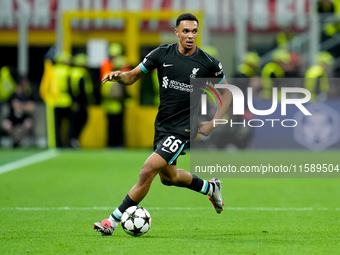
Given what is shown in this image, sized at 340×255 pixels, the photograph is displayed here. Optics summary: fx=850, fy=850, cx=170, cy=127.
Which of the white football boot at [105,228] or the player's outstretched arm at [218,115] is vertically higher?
the player's outstretched arm at [218,115]

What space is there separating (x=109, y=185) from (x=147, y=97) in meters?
9.03

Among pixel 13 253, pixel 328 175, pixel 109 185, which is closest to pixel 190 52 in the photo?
pixel 13 253

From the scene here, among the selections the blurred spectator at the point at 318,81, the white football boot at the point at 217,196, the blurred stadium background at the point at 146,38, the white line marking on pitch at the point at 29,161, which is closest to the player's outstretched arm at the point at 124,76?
the white football boot at the point at 217,196

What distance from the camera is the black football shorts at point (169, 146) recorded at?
8156 millimetres

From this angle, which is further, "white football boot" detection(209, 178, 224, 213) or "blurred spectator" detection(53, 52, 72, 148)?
"blurred spectator" detection(53, 52, 72, 148)

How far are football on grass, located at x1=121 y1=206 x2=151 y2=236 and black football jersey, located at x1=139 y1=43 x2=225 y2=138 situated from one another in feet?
2.79

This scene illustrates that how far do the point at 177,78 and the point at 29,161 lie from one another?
10469mm

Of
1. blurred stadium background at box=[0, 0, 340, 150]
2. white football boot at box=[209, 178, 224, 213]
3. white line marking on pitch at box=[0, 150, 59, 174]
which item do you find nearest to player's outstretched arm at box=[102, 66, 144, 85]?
white football boot at box=[209, 178, 224, 213]

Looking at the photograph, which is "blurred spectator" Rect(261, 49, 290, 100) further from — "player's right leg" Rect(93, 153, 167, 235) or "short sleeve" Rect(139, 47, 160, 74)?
"player's right leg" Rect(93, 153, 167, 235)

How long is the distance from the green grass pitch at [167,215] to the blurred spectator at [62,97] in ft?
17.2

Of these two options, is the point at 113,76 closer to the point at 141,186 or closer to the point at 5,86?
the point at 141,186

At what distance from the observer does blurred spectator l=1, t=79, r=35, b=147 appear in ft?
75.6

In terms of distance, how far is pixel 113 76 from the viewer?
26.4 feet

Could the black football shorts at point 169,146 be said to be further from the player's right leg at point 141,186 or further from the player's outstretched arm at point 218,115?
the player's outstretched arm at point 218,115
